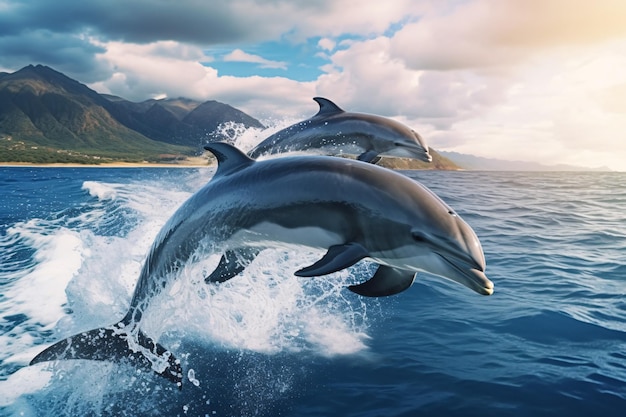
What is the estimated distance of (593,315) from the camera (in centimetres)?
938

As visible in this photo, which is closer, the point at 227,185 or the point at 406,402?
the point at 227,185

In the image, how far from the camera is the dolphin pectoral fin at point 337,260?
3895 mm

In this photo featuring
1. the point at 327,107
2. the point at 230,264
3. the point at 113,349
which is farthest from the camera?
the point at 327,107

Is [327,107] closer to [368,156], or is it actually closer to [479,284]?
[368,156]

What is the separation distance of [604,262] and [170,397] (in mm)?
12915

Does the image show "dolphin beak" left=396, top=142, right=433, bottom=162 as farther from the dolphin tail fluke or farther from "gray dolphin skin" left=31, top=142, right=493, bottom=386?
the dolphin tail fluke

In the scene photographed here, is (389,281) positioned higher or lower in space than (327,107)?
lower

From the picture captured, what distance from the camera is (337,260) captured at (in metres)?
4.03

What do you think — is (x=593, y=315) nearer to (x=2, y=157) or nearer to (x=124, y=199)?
(x=124, y=199)

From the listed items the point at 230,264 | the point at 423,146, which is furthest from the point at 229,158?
the point at 423,146

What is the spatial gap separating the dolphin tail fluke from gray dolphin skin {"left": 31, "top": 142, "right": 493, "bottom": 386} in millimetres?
12

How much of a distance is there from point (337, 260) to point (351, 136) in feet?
13.1

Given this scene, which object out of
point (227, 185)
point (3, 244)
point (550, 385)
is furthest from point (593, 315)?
point (3, 244)

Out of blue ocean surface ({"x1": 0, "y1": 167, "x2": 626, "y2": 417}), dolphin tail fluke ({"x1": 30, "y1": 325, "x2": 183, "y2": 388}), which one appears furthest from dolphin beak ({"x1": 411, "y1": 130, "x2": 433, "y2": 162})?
dolphin tail fluke ({"x1": 30, "y1": 325, "x2": 183, "y2": 388})
